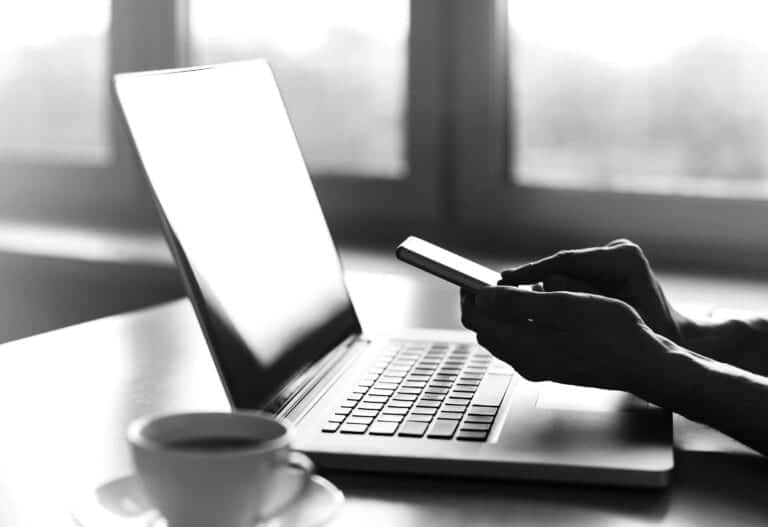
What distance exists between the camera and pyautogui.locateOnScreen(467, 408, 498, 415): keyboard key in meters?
0.88

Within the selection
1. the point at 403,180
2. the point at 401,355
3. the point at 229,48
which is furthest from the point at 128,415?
the point at 229,48

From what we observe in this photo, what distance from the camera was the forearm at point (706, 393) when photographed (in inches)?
32.5

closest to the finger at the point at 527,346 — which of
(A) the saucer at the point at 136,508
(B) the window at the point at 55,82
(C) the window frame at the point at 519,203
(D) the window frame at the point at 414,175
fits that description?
(A) the saucer at the point at 136,508

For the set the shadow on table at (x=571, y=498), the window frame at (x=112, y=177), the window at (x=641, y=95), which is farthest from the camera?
the window frame at (x=112, y=177)

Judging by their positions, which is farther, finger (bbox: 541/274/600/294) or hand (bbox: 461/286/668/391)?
finger (bbox: 541/274/600/294)

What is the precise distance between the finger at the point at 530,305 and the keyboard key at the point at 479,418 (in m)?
0.08

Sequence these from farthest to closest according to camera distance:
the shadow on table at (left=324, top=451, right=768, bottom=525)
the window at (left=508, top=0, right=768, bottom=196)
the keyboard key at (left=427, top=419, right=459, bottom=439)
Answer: the window at (left=508, top=0, right=768, bottom=196) → the keyboard key at (left=427, top=419, right=459, bottom=439) → the shadow on table at (left=324, top=451, right=768, bottom=525)

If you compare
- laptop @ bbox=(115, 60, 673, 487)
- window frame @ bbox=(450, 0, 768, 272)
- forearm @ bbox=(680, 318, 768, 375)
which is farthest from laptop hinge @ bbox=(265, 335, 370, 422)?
window frame @ bbox=(450, 0, 768, 272)

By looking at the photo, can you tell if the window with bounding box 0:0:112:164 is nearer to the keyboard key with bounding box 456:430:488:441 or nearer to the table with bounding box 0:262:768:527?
the table with bounding box 0:262:768:527

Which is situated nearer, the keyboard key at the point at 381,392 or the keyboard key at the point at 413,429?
the keyboard key at the point at 413,429

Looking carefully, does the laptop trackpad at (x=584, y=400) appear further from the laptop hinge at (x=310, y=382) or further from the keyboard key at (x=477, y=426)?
the laptop hinge at (x=310, y=382)

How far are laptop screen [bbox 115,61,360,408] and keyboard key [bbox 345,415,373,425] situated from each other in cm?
7

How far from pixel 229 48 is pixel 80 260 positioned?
56 cm

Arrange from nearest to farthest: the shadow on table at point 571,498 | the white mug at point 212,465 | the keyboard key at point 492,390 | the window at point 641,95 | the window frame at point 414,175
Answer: the white mug at point 212,465 → the shadow on table at point 571,498 → the keyboard key at point 492,390 → the window at point 641,95 → the window frame at point 414,175
